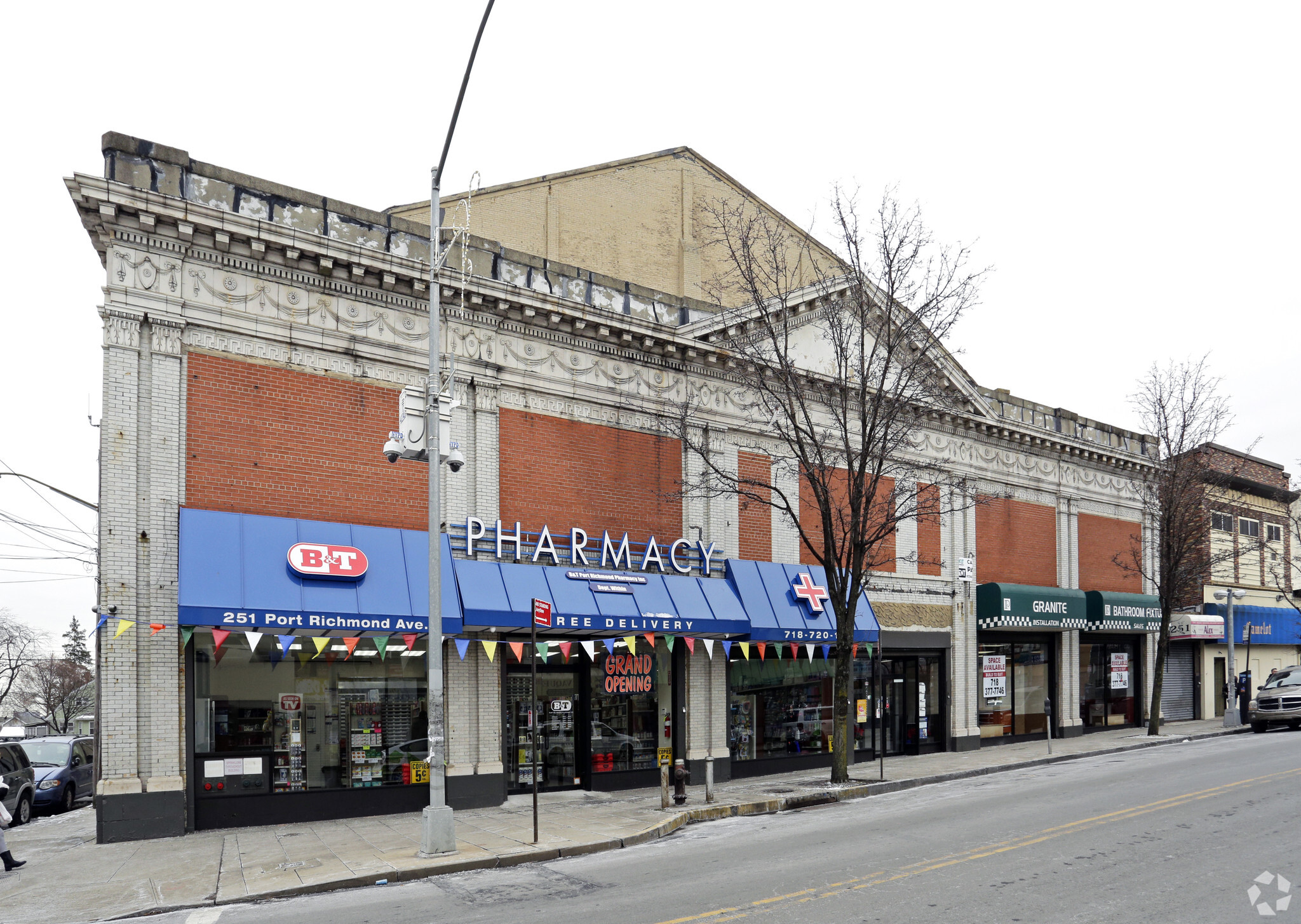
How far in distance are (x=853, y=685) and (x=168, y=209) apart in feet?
58.5

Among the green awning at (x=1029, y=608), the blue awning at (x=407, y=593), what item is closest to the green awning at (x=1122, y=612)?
the green awning at (x=1029, y=608)

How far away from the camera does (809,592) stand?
2283cm

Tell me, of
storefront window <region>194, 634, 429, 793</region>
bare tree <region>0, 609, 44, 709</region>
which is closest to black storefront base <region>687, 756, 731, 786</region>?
storefront window <region>194, 634, 429, 793</region>

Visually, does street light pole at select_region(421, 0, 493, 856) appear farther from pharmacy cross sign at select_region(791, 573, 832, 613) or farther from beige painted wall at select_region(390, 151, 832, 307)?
beige painted wall at select_region(390, 151, 832, 307)

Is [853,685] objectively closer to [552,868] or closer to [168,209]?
[552,868]

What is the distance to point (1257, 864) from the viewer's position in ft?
35.4

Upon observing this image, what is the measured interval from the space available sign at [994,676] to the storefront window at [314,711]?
56.5 ft

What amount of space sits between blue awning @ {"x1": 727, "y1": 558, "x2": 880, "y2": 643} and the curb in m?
3.61

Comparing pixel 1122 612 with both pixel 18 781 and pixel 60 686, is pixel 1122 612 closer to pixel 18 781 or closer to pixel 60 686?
pixel 18 781

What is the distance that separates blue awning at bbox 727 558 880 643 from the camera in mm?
21422

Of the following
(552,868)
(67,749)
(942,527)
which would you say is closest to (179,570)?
(552,868)

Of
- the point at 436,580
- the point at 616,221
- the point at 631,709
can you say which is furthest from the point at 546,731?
the point at 616,221

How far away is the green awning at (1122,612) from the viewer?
100 feet

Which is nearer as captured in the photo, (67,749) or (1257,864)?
(1257,864)
